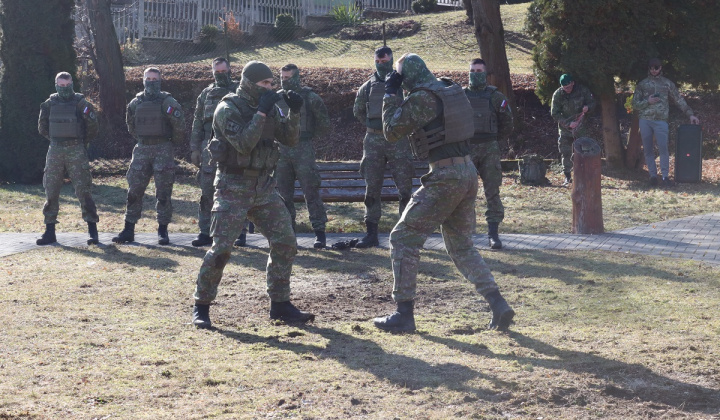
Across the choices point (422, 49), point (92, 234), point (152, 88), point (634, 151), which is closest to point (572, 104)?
point (634, 151)

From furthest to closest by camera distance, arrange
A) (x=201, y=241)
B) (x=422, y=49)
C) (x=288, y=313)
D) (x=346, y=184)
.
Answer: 1. (x=422, y=49)
2. (x=346, y=184)
3. (x=201, y=241)
4. (x=288, y=313)

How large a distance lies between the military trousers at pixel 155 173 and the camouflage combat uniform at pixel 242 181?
4223mm

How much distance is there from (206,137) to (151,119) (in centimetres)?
75

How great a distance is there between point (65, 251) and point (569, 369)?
23.3ft

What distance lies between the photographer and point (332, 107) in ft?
68.2

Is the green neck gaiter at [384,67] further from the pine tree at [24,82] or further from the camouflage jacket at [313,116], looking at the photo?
the pine tree at [24,82]

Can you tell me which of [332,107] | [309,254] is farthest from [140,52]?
[309,254]

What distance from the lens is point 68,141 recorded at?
10703 millimetres

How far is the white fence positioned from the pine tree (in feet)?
34.7

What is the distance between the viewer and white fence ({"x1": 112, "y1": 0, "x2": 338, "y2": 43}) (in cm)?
2769

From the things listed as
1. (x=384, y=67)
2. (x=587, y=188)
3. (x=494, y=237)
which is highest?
(x=384, y=67)

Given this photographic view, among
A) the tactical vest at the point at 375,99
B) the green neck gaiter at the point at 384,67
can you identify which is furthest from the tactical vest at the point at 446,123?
the tactical vest at the point at 375,99

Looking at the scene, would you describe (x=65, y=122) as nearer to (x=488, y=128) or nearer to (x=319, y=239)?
(x=319, y=239)

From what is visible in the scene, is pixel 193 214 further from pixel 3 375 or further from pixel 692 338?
pixel 692 338
